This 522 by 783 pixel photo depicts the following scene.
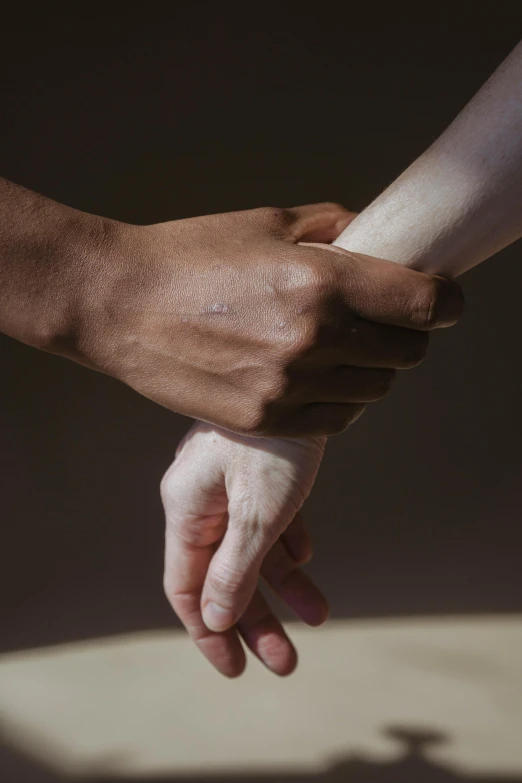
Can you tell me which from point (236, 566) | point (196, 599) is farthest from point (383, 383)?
point (196, 599)

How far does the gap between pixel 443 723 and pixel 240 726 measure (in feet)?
Result: 1.18

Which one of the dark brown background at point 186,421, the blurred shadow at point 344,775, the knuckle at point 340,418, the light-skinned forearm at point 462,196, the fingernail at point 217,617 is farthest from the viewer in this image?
the dark brown background at point 186,421

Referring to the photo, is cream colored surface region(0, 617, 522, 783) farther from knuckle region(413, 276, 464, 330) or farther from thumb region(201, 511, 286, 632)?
knuckle region(413, 276, 464, 330)

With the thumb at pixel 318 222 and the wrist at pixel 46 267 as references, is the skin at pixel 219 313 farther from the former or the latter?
the thumb at pixel 318 222

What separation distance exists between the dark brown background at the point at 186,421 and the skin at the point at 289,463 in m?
0.63

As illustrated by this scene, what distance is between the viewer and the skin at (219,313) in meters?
0.79

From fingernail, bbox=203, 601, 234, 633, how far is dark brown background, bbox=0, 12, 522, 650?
2.33 feet

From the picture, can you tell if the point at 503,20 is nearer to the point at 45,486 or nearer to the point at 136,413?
the point at 136,413

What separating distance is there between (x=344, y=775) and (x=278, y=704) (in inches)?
7.9

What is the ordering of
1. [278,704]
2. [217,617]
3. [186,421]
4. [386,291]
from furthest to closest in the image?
[186,421]
[278,704]
[217,617]
[386,291]

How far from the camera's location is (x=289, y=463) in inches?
38.4

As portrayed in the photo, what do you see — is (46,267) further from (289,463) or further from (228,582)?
(228,582)

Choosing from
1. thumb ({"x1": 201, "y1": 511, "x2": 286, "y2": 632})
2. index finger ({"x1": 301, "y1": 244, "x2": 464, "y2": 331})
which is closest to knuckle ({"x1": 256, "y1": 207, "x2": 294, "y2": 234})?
index finger ({"x1": 301, "y1": 244, "x2": 464, "y2": 331})

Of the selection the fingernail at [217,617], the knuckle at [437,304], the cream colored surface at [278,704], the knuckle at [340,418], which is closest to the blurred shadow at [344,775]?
the cream colored surface at [278,704]
